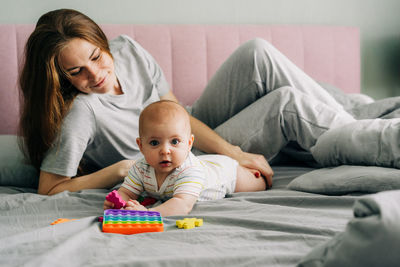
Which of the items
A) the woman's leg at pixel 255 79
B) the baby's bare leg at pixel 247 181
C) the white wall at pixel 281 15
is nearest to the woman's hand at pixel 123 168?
the baby's bare leg at pixel 247 181

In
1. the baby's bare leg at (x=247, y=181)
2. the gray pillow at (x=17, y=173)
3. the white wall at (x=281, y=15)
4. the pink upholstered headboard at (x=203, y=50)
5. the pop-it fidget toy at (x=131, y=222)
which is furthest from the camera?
the white wall at (x=281, y=15)

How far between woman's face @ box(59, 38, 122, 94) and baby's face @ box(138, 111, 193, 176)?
1.27 ft

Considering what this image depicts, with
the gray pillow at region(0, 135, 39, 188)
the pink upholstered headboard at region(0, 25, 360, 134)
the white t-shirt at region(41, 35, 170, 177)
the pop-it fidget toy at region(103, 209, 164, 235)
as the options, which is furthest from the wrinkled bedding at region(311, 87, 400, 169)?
the pink upholstered headboard at region(0, 25, 360, 134)

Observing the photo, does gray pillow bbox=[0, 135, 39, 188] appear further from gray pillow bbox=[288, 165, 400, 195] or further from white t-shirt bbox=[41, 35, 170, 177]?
gray pillow bbox=[288, 165, 400, 195]

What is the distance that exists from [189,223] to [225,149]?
53cm

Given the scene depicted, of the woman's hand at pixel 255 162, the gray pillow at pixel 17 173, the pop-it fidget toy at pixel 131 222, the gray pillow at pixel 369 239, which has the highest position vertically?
the gray pillow at pixel 369 239

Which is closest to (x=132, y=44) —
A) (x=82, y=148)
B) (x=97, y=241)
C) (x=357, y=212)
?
(x=82, y=148)

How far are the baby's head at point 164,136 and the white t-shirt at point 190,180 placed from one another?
0.03 metres

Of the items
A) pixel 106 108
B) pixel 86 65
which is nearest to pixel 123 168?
pixel 106 108

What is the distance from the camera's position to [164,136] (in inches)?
41.4

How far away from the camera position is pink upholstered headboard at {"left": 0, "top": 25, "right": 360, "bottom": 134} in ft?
6.49

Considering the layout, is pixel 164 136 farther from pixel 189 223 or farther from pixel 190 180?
pixel 189 223

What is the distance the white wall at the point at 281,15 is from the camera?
2.25 m

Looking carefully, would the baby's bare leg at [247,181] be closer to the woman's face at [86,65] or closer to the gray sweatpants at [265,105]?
the gray sweatpants at [265,105]
